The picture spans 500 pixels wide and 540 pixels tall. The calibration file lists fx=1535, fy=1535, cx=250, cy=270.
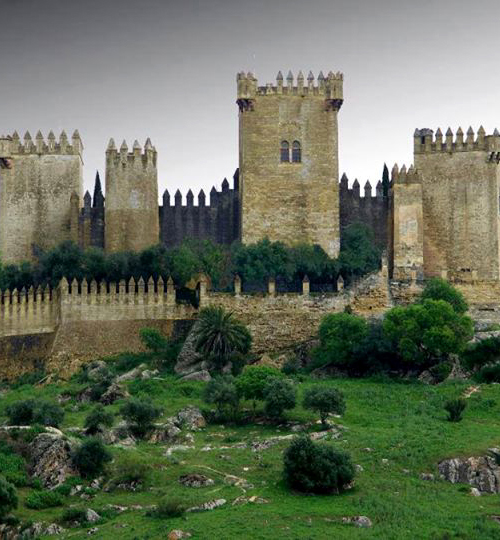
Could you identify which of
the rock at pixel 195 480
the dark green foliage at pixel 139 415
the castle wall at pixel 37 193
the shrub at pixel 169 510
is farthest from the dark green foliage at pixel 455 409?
the castle wall at pixel 37 193

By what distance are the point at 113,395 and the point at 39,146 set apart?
2314cm

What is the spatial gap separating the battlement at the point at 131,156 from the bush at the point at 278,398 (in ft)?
78.2

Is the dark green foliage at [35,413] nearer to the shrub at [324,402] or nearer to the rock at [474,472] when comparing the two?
the shrub at [324,402]

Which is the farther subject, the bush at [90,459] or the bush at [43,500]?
the bush at [90,459]

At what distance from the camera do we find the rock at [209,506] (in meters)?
49.9

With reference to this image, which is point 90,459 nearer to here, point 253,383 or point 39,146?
point 253,383

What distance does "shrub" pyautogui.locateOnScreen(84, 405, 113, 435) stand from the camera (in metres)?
58.0

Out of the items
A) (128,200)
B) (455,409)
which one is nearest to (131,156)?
(128,200)

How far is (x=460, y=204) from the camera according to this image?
80.3m

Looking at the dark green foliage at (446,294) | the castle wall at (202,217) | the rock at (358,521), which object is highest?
the castle wall at (202,217)

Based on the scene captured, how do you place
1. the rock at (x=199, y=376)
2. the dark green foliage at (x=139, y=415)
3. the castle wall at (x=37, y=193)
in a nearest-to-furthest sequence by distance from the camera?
the dark green foliage at (x=139, y=415), the rock at (x=199, y=376), the castle wall at (x=37, y=193)

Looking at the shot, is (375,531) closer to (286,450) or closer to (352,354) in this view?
(286,450)

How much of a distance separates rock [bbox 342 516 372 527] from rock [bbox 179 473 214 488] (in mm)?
5637

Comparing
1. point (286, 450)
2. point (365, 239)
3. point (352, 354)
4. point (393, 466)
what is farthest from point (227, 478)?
point (365, 239)
